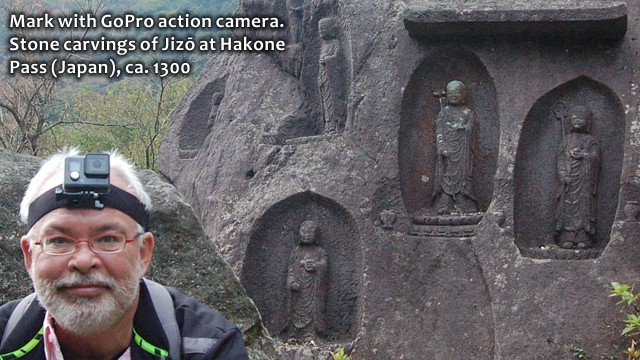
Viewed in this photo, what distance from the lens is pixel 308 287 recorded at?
30.7 feet

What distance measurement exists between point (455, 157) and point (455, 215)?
21.1 inches

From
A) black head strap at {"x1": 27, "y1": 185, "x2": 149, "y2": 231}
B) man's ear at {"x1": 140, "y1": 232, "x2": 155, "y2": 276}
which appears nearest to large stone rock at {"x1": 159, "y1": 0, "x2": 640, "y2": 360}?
man's ear at {"x1": 140, "y1": 232, "x2": 155, "y2": 276}

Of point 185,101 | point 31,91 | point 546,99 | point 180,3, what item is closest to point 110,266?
point 546,99

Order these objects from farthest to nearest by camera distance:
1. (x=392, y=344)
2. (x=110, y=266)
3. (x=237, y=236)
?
(x=237, y=236), (x=392, y=344), (x=110, y=266)

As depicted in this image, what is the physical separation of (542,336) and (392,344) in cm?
135

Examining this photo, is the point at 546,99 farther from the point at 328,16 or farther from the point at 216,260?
the point at 216,260

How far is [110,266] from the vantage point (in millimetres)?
2346

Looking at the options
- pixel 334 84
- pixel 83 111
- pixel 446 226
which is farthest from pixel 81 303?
pixel 83 111

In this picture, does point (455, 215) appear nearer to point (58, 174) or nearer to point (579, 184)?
point (579, 184)

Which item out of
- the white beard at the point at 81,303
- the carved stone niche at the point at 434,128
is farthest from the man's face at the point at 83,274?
the carved stone niche at the point at 434,128

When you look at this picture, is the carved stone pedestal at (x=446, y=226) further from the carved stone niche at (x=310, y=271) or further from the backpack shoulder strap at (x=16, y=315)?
the backpack shoulder strap at (x=16, y=315)

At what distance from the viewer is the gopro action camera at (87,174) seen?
7.55 feet

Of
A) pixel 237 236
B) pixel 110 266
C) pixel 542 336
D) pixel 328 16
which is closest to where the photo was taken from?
pixel 110 266

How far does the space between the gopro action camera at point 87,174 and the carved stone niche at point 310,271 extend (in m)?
6.87
